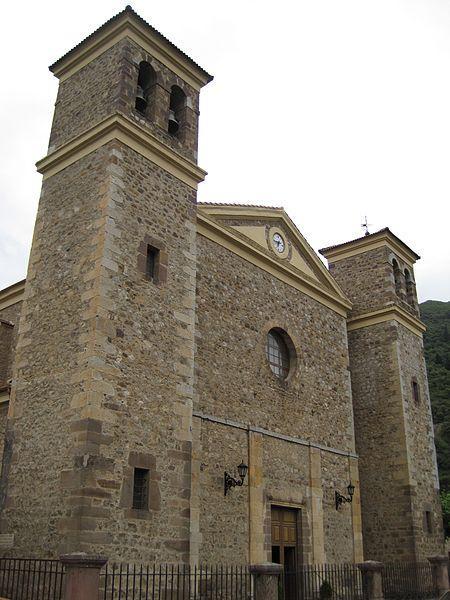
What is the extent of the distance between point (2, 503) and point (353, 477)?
10.3 metres

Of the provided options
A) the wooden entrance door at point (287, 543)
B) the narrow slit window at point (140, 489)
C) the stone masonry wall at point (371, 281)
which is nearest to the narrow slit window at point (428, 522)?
the wooden entrance door at point (287, 543)

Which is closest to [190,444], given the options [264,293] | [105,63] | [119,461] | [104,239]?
[119,461]

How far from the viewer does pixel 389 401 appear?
66.4ft

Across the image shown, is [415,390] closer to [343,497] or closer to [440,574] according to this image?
[343,497]

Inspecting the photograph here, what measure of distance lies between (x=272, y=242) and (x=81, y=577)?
11.9m

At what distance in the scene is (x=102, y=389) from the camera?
11.2m

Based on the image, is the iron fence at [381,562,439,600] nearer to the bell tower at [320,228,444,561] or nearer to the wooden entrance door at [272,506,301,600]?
the bell tower at [320,228,444,561]

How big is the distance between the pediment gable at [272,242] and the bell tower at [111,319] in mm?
1691

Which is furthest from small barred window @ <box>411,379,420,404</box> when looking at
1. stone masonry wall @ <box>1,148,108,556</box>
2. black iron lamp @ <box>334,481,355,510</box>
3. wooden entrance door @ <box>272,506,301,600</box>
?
stone masonry wall @ <box>1,148,108,556</box>

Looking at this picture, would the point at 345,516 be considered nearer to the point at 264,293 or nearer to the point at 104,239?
the point at 264,293

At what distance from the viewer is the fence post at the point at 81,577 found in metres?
8.06

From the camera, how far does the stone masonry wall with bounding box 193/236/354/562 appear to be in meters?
13.9

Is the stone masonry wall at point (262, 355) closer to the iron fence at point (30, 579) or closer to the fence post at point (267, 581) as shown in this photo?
the fence post at point (267, 581)

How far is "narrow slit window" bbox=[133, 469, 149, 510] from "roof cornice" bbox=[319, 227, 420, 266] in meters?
13.8
